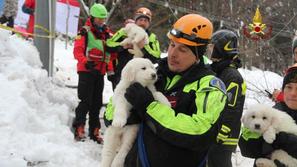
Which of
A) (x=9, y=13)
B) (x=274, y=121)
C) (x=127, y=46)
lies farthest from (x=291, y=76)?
(x=9, y=13)

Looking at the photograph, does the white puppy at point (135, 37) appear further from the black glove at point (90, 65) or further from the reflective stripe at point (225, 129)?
the reflective stripe at point (225, 129)

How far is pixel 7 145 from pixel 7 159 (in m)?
0.34

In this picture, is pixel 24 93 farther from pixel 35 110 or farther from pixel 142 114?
pixel 142 114

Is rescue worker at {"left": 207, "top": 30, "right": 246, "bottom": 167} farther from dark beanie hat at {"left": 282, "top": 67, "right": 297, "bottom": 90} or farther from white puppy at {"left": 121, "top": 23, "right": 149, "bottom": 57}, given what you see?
white puppy at {"left": 121, "top": 23, "right": 149, "bottom": 57}

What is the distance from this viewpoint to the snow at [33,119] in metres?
5.58

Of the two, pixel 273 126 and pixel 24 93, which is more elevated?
pixel 273 126

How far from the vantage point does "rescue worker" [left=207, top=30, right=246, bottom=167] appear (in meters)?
4.69

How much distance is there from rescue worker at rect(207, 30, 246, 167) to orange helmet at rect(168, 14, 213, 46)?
1.62 metres

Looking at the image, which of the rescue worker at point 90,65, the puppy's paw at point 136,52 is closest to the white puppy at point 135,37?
the puppy's paw at point 136,52

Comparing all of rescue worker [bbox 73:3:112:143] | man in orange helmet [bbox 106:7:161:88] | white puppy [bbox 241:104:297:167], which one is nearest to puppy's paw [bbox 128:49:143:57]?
man in orange helmet [bbox 106:7:161:88]

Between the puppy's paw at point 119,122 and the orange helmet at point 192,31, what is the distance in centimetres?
70

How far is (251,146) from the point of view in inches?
143

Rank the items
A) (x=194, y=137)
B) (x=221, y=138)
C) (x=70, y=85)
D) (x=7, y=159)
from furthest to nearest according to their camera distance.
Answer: (x=70, y=85) < (x=7, y=159) < (x=221, y=138) < (x=194, y=137)

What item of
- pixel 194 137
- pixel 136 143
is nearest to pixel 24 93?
pixel 136 143
